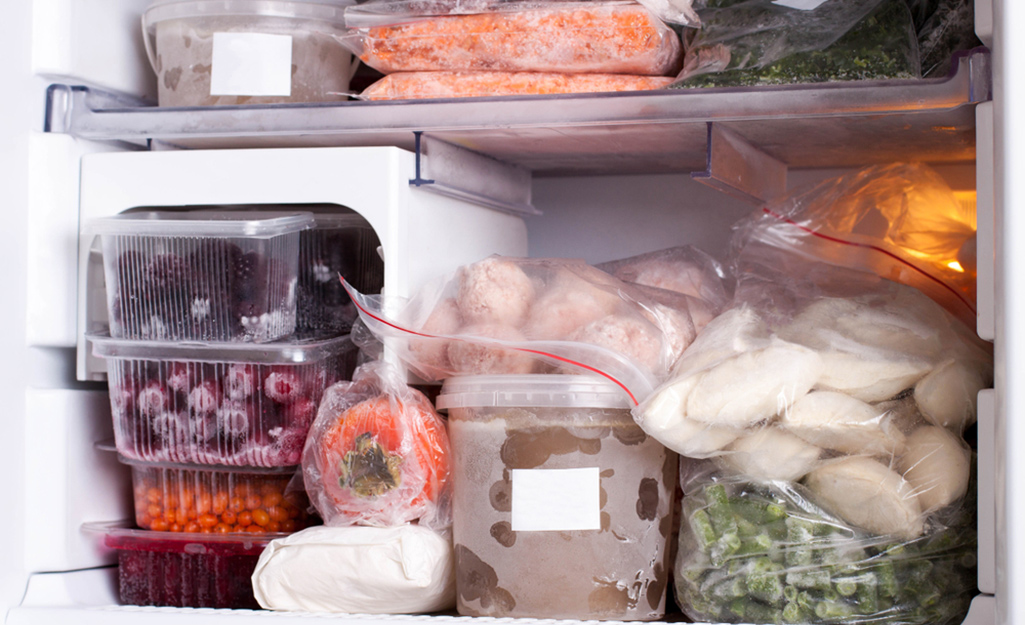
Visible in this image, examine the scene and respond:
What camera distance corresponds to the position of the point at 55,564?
1.12m

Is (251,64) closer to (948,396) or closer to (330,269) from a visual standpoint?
(330,269)

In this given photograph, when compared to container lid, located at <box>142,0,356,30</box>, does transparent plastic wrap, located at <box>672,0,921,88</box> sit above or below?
below

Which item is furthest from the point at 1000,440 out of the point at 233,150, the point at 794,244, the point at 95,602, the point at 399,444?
the point at 95,602

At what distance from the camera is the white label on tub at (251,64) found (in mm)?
1139

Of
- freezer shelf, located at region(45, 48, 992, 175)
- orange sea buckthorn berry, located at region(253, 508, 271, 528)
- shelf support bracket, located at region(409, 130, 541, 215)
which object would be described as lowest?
orange sea buckthorn berry, located at region(253, 508, 271, 528)

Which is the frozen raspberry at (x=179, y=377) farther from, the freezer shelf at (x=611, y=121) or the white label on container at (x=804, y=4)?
the white label on container at (x=804, y=4)

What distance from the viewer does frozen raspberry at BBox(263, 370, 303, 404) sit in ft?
3.52

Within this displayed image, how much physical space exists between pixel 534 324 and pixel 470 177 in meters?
0.30

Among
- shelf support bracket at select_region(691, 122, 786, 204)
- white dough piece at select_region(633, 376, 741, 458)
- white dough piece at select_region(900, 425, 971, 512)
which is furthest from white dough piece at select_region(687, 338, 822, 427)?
shelf support bracket at select_region(691, 122, 786, 204)

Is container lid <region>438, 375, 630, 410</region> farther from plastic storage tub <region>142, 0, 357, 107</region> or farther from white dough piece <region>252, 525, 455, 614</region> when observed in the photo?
plastic storage tub <region>142, 0, 357, 107</region>

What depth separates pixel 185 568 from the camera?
3.71 feet

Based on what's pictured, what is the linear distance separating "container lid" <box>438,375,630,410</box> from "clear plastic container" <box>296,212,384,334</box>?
0.25 metres

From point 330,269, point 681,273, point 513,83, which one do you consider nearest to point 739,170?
point 681,273

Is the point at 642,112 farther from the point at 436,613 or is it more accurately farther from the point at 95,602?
the point at 95,602
